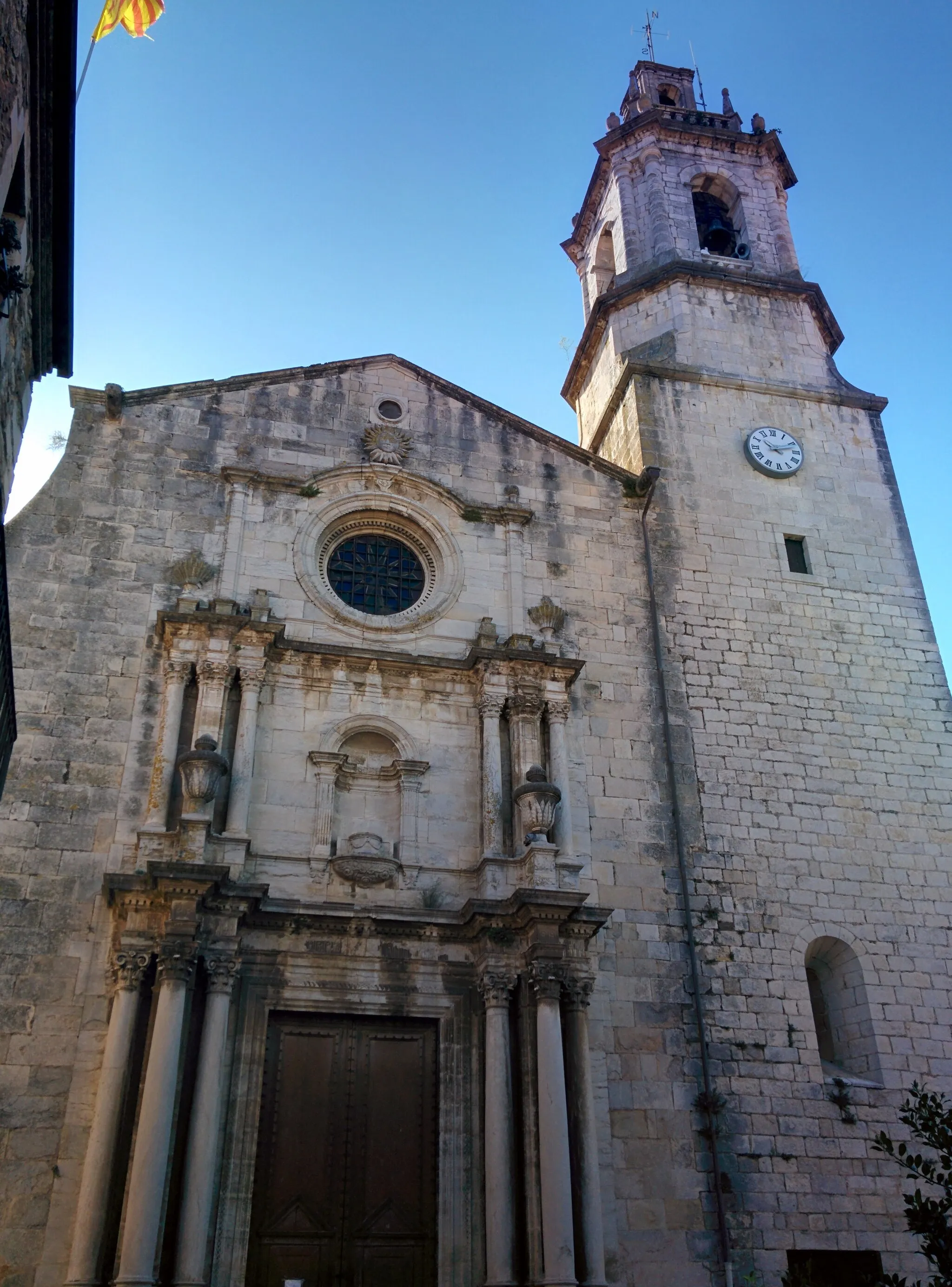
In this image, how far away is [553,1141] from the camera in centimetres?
1027

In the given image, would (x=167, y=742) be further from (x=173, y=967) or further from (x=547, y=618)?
(x=547, y=618)

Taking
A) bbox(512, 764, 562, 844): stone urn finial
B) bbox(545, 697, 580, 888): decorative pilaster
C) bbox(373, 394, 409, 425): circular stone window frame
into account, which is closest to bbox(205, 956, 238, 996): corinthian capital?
bbox(512, 764, 562, 844): stone urn finial

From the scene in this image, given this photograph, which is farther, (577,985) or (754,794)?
(754,794)

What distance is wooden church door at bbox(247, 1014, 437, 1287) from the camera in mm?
10008

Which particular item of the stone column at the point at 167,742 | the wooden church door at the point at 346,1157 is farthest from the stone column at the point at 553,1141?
the stone column at the point at 167,742

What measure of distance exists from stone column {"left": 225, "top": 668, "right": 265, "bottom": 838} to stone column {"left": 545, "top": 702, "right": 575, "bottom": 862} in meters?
3.23

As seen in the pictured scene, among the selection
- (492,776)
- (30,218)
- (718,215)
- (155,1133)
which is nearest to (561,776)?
(492,776)

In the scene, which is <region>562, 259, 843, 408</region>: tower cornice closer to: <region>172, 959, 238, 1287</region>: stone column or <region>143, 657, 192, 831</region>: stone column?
<region>143, 657, 192, 831</region>: stone column

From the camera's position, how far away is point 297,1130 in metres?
10.5

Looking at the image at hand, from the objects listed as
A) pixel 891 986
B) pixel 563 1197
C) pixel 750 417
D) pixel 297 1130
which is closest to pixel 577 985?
pixel 563 1197

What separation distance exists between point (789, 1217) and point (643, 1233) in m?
1.48

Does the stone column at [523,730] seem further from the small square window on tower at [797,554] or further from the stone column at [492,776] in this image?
the small square window on tower at [797,554]

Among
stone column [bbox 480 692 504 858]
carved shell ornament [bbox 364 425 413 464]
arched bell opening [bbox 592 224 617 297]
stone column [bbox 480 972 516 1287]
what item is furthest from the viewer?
arched bell opening [bbox 592 224 617 297]

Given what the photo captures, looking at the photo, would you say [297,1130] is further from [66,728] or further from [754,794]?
[754,794]
